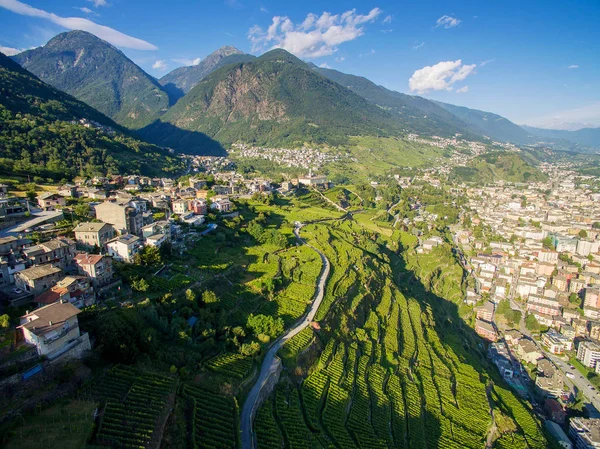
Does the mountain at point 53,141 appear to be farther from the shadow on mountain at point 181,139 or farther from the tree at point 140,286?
the shadow on mountain at point 181,139

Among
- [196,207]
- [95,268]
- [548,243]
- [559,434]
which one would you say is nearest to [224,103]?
[196,207]

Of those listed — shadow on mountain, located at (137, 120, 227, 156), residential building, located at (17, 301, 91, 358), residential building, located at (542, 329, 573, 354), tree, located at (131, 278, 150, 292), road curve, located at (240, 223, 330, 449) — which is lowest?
residential building, located at (542, 329, 573, 354)

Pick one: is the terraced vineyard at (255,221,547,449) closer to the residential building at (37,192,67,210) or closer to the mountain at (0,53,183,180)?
the residential building at (37,192,67,210)

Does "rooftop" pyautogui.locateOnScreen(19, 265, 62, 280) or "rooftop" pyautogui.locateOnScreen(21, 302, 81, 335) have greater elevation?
"rooftop" pyautogui.locateOnScreen(19, 265, 62, 280)

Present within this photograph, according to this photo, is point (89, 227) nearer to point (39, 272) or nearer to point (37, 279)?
point (39, 272)

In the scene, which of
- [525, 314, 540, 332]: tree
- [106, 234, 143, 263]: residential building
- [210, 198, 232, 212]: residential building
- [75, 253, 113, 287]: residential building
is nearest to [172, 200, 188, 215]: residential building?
[210, 198, 232, 212]: residential building

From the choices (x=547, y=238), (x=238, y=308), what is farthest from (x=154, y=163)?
(x=547, y=238)

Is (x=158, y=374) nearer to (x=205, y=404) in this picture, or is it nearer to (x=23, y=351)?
(x=205, y=404)
